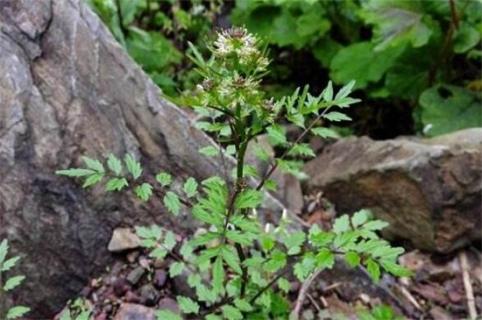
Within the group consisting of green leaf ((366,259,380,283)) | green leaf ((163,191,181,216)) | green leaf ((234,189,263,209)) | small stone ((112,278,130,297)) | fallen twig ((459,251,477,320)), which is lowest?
small stone ((112,278,130,297))

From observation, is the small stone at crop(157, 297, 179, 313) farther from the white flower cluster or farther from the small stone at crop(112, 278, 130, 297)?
the white flower cluster

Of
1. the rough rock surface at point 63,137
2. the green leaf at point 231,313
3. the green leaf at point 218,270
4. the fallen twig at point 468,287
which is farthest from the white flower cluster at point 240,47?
the fallen twig at point 468,287

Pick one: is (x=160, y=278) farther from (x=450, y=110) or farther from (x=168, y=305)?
(x=450, y=110)

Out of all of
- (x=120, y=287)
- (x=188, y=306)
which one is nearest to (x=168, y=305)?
(x=120, y=287)

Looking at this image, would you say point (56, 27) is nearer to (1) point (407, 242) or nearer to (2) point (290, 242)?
(2) point (290, 242)

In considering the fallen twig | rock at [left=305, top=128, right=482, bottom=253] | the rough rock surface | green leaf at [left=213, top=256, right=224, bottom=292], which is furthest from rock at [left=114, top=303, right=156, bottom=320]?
the fallen twig

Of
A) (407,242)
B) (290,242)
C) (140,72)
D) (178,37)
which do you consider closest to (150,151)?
(140,72)
